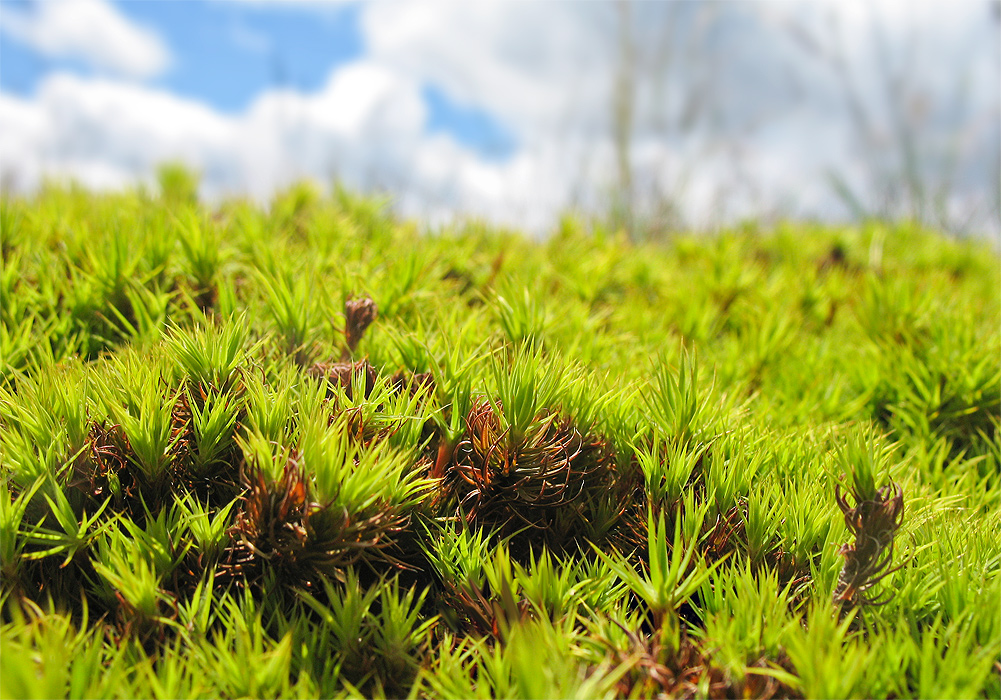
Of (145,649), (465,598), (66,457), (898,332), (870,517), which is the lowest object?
(145,649)

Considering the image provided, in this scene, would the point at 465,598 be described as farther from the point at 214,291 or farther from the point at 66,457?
the point at 214,291

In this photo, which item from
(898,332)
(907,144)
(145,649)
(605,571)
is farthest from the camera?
(907,144)

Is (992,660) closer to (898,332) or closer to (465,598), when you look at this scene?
(465,598)

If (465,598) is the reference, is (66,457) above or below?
above

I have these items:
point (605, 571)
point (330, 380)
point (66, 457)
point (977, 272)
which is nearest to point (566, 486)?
point (605, 571)

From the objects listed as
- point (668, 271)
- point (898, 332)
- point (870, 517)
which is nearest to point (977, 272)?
point (898, 332)

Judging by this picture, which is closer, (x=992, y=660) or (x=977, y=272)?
(x=992, y=660)

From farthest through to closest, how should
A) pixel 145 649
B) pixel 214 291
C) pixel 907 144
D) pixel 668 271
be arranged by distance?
pixel 907 144 < pixel 668 271 < pixel 214 291 < pixel 145 649
